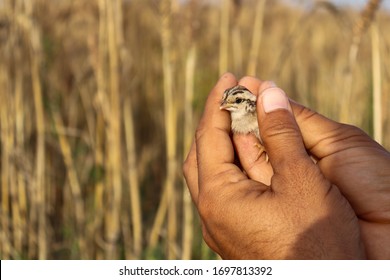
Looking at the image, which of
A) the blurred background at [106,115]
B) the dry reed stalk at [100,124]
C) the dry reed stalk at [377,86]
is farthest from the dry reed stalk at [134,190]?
the dry reed stalk at [377,86]

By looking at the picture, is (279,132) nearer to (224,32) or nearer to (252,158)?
(252,158)

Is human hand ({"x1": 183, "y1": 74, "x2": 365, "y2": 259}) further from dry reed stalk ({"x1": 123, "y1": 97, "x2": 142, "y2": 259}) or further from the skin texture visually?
dry reed stalk ({"x1": 123, "y1": 97, "x2": 142, "y2": 259})

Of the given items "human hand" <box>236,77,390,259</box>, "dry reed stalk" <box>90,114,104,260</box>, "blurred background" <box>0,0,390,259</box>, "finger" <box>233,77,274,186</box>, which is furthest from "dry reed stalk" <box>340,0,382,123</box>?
"dry reed stalk" <box>90,114,104,260</box>

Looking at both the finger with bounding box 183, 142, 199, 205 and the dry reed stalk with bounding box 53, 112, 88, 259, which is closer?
the finger with bounding box 183, 142, 199, 205

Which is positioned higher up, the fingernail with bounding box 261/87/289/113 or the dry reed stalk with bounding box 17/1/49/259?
the fingernail with bounding box 261/87/289/113

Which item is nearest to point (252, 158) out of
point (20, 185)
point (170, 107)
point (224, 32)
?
point (170, 107)

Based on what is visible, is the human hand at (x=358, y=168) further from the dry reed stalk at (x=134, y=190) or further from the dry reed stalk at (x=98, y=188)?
the dry reed stalk at (x=98, y=188)

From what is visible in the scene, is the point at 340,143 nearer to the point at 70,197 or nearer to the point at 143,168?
the point at 70,197

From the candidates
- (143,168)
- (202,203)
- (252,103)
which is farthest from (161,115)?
(202,203)
